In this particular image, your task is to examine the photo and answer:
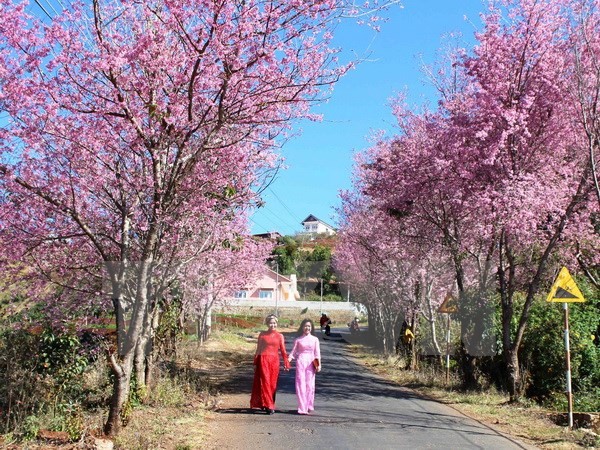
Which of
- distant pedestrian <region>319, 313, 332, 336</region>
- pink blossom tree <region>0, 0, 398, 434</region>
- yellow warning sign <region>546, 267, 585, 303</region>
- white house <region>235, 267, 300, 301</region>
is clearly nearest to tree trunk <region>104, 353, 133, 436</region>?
pink blossom tree <region>0, 0, 398, 434</region>

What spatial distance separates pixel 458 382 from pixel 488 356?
103 cm

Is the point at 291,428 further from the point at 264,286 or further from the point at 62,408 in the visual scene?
the point at 264,286

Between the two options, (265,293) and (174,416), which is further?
(265,293)

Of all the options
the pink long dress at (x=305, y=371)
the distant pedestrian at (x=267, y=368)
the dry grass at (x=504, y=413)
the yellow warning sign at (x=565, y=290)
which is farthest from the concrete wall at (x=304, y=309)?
the yellow warning sign at (x=565, y=290)

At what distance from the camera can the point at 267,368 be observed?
11117 millimetres

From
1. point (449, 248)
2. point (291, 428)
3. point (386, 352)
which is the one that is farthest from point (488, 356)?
point (386, 352)

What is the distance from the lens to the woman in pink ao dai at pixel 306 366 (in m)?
11.1

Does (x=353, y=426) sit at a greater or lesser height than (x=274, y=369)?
lesser

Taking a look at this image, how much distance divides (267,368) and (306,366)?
71 cm

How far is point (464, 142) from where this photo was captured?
47.3 ft

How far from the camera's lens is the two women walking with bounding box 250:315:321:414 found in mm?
11062

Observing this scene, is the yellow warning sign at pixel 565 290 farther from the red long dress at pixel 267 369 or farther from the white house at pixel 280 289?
the white house at pixel 280 289

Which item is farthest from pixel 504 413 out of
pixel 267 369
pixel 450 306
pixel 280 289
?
pixel 280 289

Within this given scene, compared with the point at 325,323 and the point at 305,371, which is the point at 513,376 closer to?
the point at 305,371
